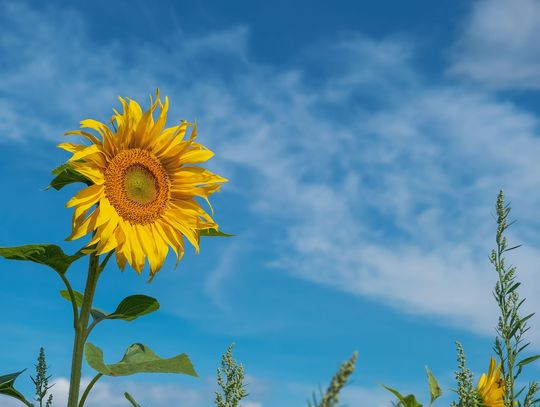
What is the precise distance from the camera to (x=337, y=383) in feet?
5.96

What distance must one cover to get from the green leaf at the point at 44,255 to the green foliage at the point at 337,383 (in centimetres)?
335

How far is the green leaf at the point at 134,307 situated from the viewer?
17.0 ft

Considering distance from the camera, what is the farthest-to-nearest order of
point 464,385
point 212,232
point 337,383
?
1. point 212,232
2. point 464,385
3. point 337,383

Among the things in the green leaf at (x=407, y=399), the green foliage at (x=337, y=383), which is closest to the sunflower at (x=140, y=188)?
the green leaf at (x=407, y=399)

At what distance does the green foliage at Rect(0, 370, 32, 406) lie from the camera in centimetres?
476

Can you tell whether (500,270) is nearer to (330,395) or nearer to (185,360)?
(185,360)

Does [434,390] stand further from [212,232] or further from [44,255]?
[44,255]

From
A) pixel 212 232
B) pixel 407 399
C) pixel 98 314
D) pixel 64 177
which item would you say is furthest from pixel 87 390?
pixel 407 399

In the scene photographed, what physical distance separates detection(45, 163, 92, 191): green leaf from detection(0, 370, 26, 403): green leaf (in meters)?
1.38

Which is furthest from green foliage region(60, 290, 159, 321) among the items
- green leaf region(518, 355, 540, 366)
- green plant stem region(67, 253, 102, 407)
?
green leaf region(518, 355, 540, 366)

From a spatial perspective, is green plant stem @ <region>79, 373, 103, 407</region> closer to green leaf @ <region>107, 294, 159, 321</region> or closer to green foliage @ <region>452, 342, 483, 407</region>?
green leaf @ <region>107, 294, 159, 321</region>

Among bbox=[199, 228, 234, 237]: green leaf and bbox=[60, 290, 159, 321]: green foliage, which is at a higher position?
bbox=[199, 228, 234, 237]: green leaf

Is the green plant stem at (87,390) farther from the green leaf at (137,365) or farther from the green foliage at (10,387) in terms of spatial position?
the green foliage at (10,387)

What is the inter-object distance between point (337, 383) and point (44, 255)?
3.46m
